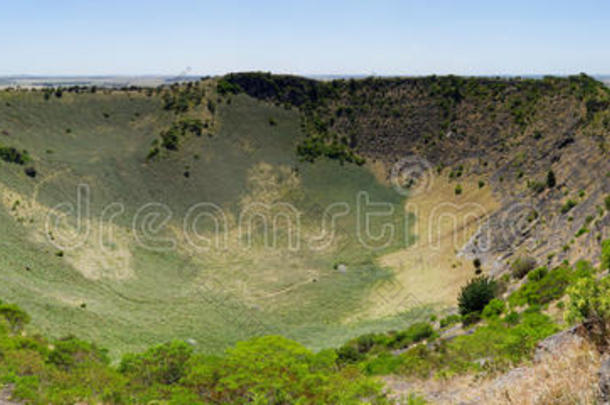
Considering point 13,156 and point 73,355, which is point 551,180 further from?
point 13,156

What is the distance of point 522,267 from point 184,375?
24.6m

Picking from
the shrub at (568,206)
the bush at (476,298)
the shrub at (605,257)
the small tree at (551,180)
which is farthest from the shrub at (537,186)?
the shrub at (605,257)

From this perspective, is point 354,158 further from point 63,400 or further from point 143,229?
point 63,400

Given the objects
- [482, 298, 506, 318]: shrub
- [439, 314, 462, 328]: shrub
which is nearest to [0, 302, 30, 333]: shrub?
Answer: [439, 314, 462, 328]: shrub

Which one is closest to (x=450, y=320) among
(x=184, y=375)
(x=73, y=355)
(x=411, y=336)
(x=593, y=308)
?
(x=411, y=336)

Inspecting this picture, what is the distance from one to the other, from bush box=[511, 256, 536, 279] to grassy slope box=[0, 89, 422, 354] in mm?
8957

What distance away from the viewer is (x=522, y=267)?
106ft

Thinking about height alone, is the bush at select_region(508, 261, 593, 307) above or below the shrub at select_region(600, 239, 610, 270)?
below

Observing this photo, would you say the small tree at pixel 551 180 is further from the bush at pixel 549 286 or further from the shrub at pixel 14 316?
the shrub at pixel 14 316

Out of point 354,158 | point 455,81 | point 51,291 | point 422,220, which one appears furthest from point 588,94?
point 51,291

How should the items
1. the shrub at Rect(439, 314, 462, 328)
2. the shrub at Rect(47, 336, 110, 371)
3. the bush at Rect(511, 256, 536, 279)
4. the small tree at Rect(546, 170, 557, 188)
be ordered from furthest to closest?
the small tree at Rect(546, 170, 557, 188)
the bush at Rect(511, 256, 536, 279)
the shrub at Rect(439, 314, 462, 328)
the shrub at Rect(47, 336, 110, 371)

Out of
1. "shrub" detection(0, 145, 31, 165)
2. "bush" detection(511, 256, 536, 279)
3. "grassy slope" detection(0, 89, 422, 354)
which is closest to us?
"bush" detection(511, 256, 536, 279)

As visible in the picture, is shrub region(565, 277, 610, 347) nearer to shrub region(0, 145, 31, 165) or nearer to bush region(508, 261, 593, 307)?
bush region(508, 261, 593, 307)

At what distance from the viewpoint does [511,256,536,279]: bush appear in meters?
32.1
